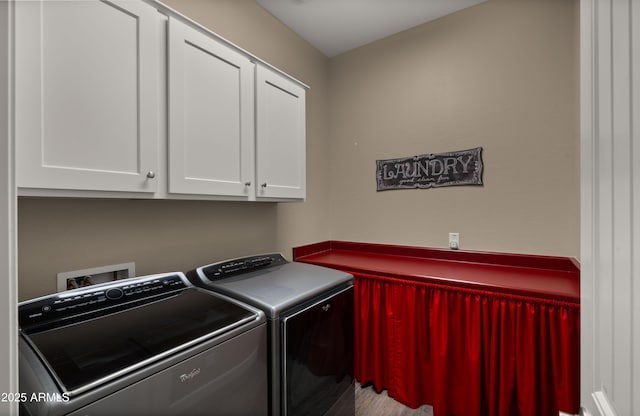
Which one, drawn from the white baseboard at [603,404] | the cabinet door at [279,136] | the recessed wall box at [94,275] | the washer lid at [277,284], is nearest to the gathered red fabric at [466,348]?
the washer lid at [277,284]

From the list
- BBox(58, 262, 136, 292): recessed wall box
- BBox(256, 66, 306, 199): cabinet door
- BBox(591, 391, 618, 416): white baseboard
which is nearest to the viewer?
BBox(591, 391, 618, 416): white baseboard

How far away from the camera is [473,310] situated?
163 cm

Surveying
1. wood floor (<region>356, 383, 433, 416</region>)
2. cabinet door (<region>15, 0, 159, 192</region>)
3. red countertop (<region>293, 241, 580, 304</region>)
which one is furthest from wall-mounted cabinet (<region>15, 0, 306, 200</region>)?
wood floor (<region>356, 383, 433, 416</region>)

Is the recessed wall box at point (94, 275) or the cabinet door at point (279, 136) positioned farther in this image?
the cabinet door at point (279, 136)

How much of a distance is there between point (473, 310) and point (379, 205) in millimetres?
1179

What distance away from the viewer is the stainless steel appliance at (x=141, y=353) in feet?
2.38

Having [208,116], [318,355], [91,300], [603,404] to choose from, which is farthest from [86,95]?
[603,404]

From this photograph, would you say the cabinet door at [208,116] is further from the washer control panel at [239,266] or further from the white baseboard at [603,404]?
the white baseboard at [603,404]

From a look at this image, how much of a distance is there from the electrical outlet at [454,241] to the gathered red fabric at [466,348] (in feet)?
1.98

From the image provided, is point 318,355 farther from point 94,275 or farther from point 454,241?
point 454,241

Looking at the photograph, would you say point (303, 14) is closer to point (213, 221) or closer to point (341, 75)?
point (341, 75)

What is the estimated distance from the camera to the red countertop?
61.5 inches

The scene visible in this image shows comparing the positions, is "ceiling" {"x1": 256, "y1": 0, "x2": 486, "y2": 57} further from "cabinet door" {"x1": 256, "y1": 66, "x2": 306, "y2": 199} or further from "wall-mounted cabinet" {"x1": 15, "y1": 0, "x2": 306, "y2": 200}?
"wall-mounted cabinet" {"x1": 15, "y1": 0, "x2": 306, "y2": 200}

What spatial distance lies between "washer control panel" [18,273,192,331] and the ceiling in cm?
A: 209
